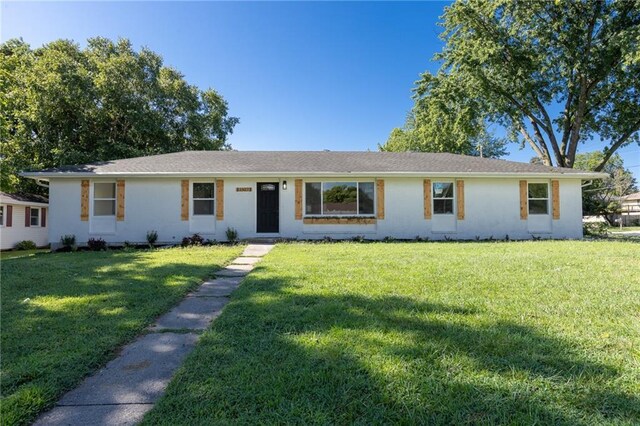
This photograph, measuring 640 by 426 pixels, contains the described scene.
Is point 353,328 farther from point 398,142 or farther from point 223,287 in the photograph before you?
point 398,142

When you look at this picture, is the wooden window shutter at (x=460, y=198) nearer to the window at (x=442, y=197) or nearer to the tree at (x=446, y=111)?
the window at (x=442, y=197)

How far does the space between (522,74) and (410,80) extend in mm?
6138

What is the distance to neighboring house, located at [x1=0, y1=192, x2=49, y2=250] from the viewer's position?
16.2 metres

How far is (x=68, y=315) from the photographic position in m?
3.92

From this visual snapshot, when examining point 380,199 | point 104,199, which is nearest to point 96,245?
point 104,199

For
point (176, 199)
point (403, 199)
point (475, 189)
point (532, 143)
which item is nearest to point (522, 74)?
point (532, 143)

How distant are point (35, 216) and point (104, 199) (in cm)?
971

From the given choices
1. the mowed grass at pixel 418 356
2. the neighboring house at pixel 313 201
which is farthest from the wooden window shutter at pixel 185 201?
the mowed grass at pixel 418 356

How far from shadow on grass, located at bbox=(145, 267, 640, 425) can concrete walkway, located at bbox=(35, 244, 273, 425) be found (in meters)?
0.18

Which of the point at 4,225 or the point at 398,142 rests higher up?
the point at 398,142

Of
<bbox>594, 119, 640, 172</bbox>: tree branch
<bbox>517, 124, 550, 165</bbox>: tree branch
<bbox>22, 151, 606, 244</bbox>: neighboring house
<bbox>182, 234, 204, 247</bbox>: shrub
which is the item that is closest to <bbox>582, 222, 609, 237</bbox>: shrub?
<bbox>594, 119, 640, 172</bbox>: tree branch

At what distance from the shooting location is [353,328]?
10.9ft

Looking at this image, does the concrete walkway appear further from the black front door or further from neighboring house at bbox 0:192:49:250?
neighboring house at bbox 0:192:49:250

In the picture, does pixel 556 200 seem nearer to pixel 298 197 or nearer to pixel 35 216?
pixel 298 197
